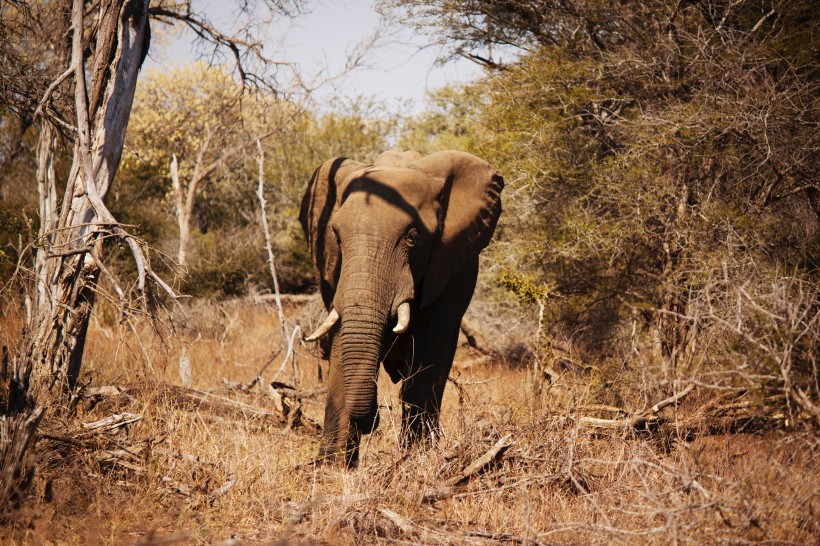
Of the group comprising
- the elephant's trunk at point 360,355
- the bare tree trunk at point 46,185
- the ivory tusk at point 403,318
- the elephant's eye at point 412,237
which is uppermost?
the bare tree trunk at point 46,185

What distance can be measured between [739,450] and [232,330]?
372 inches

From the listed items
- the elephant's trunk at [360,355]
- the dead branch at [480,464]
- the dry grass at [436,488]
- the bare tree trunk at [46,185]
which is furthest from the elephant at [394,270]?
the bare tree trunk at [46,185]

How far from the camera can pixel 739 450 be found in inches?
243

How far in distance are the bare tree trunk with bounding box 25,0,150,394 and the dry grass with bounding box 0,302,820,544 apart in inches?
24.0

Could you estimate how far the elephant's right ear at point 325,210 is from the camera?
7.15 meters

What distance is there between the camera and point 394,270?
6.42 meters

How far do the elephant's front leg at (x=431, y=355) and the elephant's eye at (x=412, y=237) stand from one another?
3.23ft

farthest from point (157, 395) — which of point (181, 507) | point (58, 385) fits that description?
point (181, 507)

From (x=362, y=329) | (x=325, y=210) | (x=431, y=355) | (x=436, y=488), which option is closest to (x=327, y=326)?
(x=362, y=329)

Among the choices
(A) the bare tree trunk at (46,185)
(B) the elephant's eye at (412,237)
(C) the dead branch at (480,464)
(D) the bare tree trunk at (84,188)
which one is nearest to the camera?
(C) the dead branch at (480,464)

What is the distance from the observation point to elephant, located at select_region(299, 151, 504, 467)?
245 inches

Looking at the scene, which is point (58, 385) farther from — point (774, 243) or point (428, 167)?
point (774, 243)

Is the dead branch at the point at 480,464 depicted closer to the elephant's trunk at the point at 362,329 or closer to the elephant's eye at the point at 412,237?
the elephant's trunk at the point at 362,329

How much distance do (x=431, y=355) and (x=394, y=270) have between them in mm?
1210
